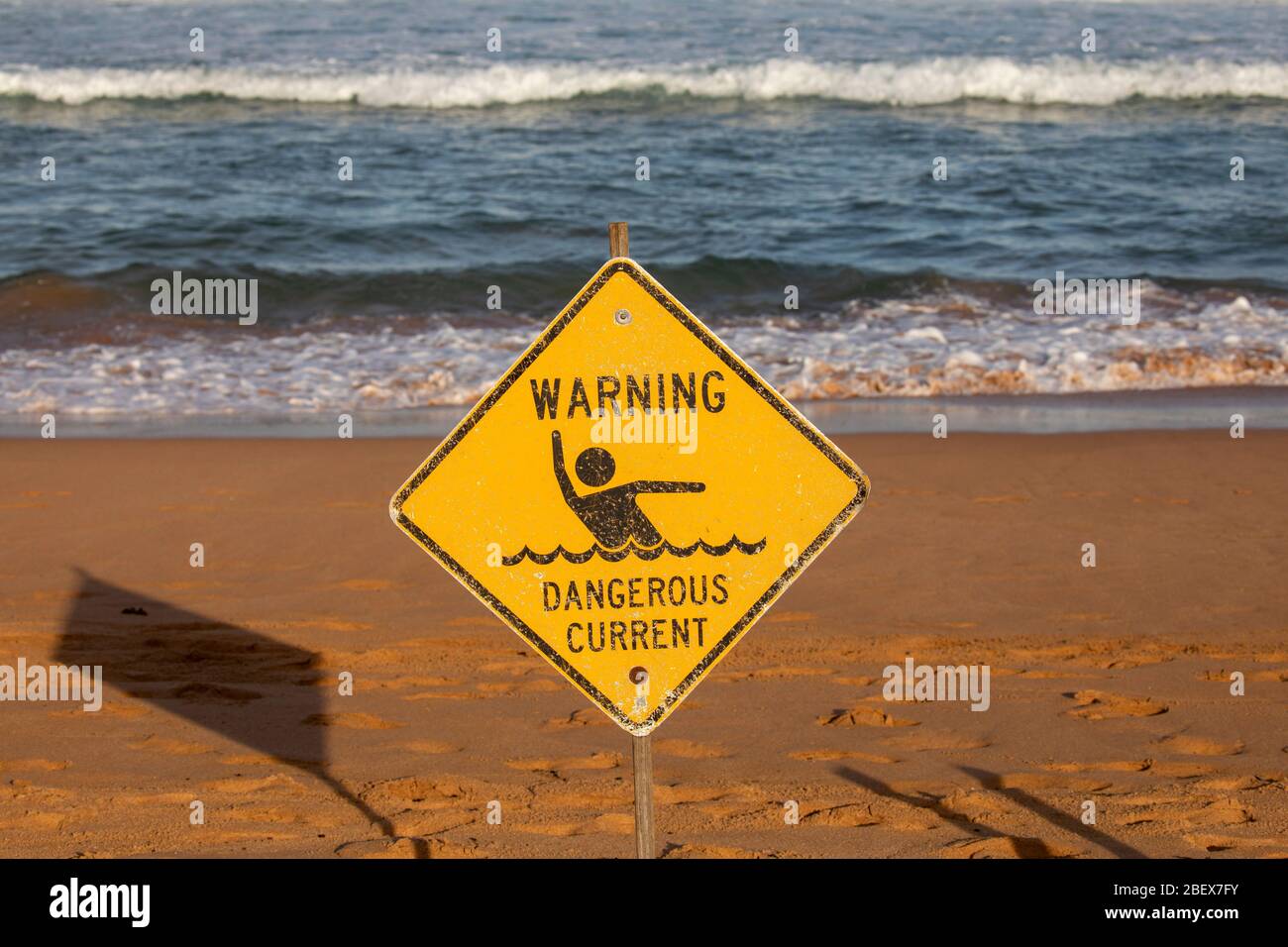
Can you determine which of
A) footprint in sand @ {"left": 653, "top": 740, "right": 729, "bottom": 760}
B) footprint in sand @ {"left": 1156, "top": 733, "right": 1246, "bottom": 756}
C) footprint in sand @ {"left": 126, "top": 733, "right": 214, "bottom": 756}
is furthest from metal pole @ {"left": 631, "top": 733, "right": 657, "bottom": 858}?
A: footprint in sand @ {"left": 1156, "top": 733, "right": 1246, "bottom": 756}

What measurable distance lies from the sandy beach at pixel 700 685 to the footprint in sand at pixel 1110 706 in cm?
2

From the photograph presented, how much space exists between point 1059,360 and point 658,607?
8731mm

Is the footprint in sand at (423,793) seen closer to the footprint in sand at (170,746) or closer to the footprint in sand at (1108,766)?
the footprint in sand at (170,746)

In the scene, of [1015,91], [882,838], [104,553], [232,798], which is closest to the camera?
[882,838]

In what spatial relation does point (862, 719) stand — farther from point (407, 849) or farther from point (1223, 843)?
point (407, 849)

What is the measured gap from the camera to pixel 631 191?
19.0m

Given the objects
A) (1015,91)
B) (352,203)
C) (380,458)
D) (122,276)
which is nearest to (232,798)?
(380,458)

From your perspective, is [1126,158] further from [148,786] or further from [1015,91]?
[148,786]

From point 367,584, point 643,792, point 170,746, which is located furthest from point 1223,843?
point 367,584

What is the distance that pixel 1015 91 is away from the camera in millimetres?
26062

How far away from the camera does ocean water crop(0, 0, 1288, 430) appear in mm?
11453

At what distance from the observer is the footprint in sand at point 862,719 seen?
4934 mm

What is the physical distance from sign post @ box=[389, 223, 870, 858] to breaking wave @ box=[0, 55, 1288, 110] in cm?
2339

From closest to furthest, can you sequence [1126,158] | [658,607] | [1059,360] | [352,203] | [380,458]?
[658,607] < [380,458] < [1059,360] < [352,203] < [1126,158]
